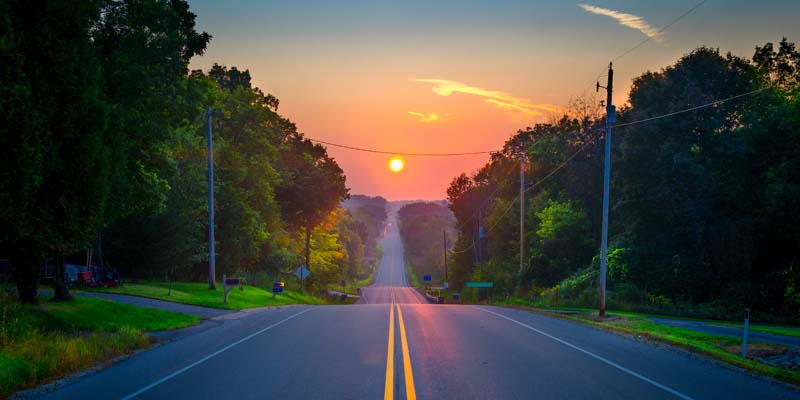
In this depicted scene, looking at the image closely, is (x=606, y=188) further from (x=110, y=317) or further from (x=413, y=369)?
(x=110, y=317)

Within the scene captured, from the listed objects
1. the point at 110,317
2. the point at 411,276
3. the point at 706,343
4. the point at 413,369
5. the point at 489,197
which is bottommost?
the point at 411,276

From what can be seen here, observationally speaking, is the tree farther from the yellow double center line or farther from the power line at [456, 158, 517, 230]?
the power line at [456, 158, 517, 230]

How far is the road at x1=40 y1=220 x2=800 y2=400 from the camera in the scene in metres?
9.91

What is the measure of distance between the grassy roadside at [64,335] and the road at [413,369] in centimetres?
74

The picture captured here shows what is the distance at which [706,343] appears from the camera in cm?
1803

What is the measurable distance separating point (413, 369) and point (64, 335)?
1010 cm

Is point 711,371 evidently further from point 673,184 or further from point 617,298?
point 673,184

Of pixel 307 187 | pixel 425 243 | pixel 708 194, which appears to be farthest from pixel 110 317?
pixel 425 243

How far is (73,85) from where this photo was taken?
52.3 ft

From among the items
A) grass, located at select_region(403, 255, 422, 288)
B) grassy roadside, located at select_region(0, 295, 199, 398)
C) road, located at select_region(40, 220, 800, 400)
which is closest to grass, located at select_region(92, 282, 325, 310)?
grassy roadside, located at select_region(0, 295, 199, 398)

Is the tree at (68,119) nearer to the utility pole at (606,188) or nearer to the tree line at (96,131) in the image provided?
the tree line at (96,131)

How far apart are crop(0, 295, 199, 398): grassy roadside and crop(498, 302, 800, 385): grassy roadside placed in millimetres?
14439

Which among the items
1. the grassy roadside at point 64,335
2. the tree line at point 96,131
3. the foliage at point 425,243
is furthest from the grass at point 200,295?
the foliage at point 425,243

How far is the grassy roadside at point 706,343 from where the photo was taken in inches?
515
